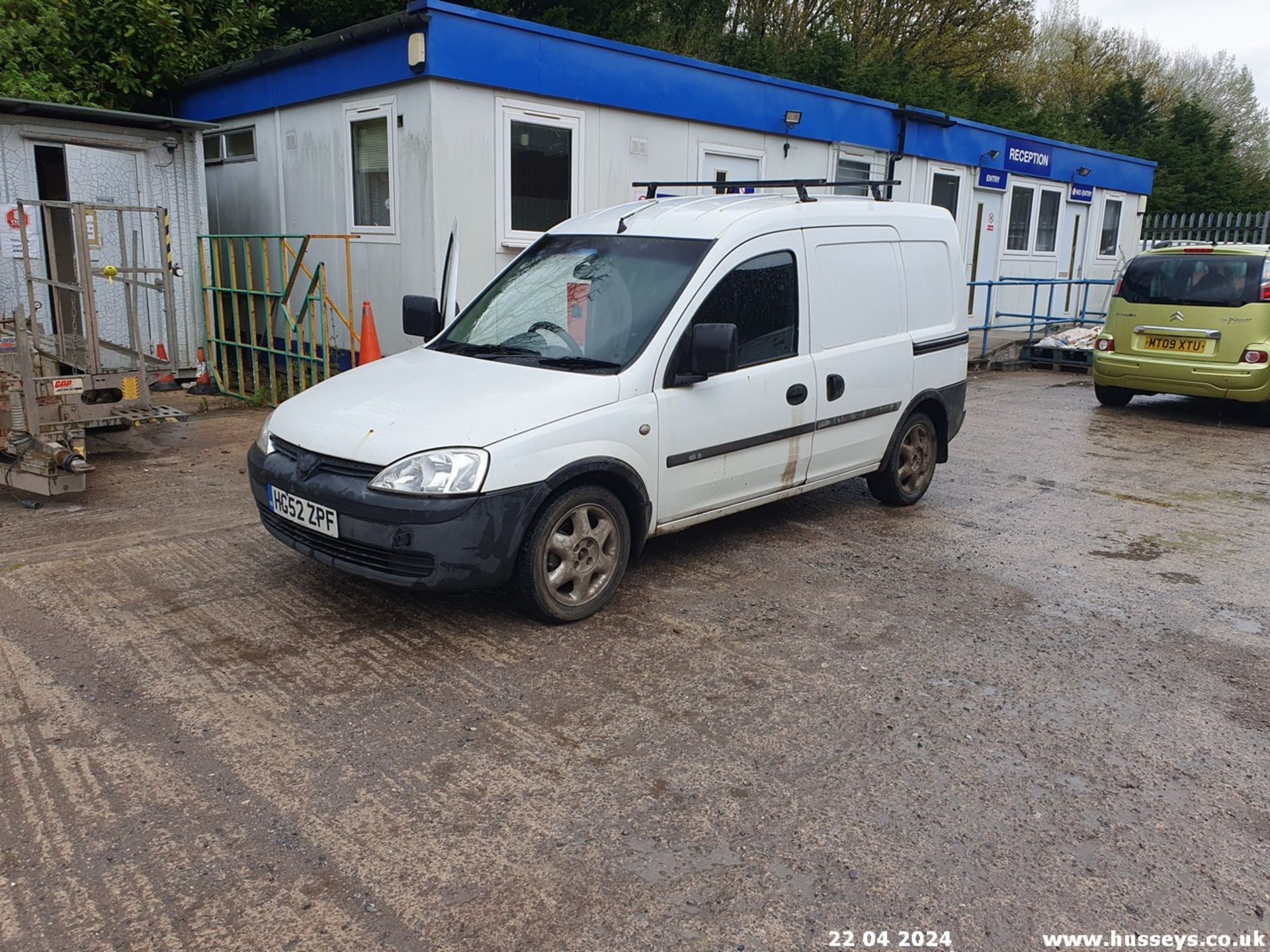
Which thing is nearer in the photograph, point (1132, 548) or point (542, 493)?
point (542, 493)

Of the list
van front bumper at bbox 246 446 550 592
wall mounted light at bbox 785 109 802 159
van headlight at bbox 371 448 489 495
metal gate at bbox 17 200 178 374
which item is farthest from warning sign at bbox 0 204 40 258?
wall mounted light at bbox 785 109 802 159

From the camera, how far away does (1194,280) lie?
412 inches

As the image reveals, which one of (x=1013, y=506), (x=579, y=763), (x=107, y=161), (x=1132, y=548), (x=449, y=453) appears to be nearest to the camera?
(x=579, y=763)

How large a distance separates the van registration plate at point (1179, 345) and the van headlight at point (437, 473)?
29.5 ft

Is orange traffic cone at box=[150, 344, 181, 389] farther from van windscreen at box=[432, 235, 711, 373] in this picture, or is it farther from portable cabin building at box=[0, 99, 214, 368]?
van windscreen at box=[432, 235, 711, 373]

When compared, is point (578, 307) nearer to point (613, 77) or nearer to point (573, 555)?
point (573, 555)

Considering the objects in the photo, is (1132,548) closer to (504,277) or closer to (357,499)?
(504,277)

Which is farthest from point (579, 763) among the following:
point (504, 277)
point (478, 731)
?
point (504, 277)

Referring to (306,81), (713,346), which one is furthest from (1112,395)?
(306,81)

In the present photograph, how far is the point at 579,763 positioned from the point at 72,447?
454cm

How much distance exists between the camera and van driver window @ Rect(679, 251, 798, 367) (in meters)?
5.22

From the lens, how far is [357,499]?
424 cm

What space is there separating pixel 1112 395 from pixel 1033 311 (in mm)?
3972

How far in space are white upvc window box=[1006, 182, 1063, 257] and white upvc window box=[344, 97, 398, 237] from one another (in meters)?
12.0
